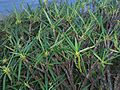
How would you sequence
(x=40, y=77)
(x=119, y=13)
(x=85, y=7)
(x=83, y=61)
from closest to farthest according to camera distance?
(x=83, y=61), (x=40, y=77), (x=119, y=13), (x=85, y=7)

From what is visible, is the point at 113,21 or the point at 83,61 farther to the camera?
the point at 113,21

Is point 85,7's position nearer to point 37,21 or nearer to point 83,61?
point 37,21

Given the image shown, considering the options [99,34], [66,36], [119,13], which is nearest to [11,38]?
[66,36]

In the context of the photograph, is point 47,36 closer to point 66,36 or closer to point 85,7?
point 66,36

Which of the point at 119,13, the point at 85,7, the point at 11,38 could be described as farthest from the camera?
the point at 85,7

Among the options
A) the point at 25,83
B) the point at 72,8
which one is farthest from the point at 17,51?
the point at 72,8

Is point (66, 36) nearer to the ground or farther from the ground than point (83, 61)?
farther from the ground
